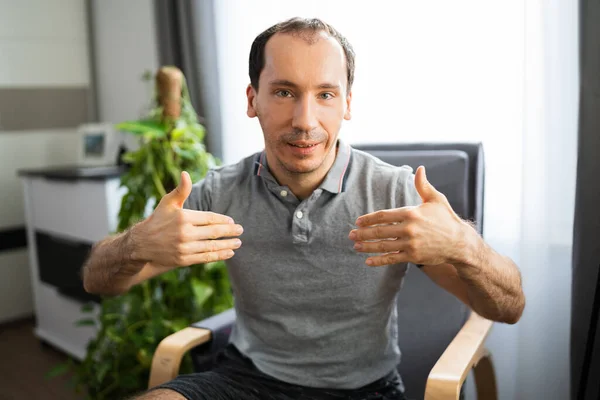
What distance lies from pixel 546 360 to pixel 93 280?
1.35 m

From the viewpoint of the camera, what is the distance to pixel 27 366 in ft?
9.43

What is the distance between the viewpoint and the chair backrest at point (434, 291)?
1.53 metres

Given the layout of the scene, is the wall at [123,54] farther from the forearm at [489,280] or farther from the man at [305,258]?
the forearm at [489,280]

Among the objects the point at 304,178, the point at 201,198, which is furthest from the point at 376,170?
the point at 201,198

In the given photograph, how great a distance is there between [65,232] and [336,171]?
1.94 metres

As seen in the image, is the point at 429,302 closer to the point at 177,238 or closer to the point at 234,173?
the point at 234,173

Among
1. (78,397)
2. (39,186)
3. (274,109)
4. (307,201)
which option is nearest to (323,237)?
(307,201)

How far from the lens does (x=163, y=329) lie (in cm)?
204

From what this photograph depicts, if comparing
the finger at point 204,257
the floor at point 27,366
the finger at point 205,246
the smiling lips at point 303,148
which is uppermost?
the smiling lips at point 303,148

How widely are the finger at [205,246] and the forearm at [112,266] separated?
18cm

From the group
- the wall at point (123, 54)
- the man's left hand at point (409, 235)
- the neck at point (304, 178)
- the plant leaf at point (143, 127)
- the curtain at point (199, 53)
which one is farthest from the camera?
the wall at point (123, 54)

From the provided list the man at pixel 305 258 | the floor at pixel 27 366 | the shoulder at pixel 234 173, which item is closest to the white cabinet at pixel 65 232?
the floor at pixel 27 366

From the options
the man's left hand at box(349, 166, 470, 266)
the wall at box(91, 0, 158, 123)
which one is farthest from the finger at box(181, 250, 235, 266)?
the wall at box(91, 0, 158, 123)

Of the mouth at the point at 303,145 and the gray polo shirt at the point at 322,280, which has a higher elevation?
the mouth at the point at 303,145
